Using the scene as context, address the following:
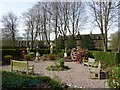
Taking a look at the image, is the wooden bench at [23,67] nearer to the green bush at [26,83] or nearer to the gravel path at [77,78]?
the gravel path at [77,78]

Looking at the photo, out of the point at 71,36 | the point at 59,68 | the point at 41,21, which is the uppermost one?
the point at 41,21

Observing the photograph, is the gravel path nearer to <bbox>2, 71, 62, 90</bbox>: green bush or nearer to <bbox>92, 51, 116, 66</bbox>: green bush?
<bbox>2, 71, 62, 90</bbox>: green bush

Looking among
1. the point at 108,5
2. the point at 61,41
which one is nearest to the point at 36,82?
the point at 108,5

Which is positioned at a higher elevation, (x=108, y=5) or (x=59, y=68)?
(x=108, y=5)

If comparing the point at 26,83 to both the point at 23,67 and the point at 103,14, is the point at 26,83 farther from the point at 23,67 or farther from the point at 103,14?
the point at 103,14

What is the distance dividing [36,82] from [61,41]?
22.6 m

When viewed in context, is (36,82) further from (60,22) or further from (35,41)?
(35,41)

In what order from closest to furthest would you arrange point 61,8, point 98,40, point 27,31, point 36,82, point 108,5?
point 36,82 → point 108,5 → point 61,8 → point 27,31 → point 98,40

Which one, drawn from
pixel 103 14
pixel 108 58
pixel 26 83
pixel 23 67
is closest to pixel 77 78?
pixel 23 67

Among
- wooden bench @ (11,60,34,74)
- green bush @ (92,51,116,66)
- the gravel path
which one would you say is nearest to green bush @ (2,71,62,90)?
the gravel path

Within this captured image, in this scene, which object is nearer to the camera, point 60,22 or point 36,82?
point 36,82

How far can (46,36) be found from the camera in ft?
102

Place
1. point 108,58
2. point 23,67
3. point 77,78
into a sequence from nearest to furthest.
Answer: point 77,78
point 23,67
point 108,58

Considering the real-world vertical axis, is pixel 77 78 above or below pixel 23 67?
below
